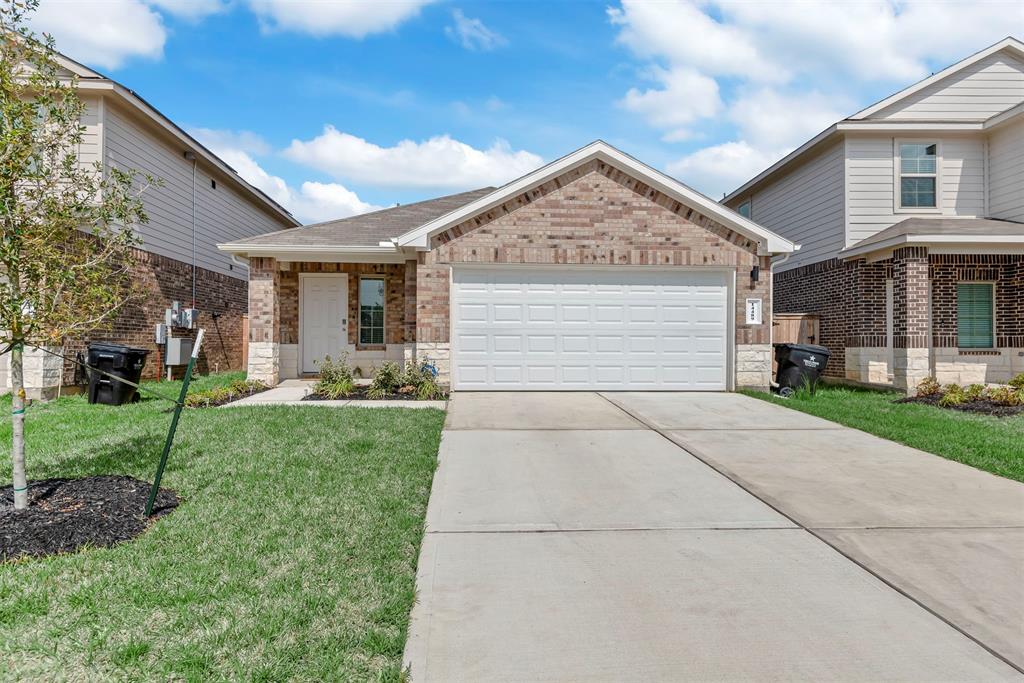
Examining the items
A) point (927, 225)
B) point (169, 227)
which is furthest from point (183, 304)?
point (927, 225)

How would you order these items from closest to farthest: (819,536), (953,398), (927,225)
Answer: (819,536), (953,398), (927,225)

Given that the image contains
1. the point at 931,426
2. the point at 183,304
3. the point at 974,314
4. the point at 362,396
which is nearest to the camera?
the point at 931,426

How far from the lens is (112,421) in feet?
27.1

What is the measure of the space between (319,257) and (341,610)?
428 inches

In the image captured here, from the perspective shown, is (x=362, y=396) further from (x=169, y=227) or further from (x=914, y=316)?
(x=914, y=316)

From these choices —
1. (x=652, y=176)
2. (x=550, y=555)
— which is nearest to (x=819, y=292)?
(x=652, y=176)

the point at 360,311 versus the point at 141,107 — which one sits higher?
the point at 141,107

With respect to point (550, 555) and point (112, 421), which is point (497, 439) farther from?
point (112, 421)

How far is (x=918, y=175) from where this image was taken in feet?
46.9

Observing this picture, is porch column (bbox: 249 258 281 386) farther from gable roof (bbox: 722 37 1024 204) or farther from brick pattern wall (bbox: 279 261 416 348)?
gable roof (bbox: 722 37 1024 204)

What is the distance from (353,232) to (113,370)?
5.44 m

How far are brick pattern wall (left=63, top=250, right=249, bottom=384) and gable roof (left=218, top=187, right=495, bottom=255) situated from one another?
7.63 ft

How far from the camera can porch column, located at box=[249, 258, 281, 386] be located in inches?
496

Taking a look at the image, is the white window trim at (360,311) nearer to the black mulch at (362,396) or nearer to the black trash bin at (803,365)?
the black mulch at (362,396)
